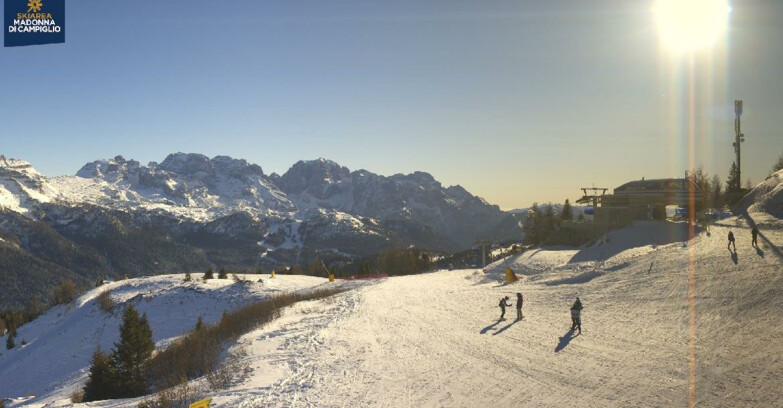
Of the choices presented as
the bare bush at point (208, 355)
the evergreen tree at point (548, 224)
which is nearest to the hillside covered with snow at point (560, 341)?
the bare bush at point (208, 355)

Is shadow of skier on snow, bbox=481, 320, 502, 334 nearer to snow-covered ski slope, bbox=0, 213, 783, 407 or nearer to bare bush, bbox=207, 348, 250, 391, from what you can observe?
snow-covered ski slope, bbox=0, 213, 783, 407

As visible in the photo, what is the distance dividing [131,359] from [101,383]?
222cm

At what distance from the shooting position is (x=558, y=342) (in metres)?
22.6

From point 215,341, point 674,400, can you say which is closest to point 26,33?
point 215,341

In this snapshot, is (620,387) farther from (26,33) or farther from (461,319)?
(26,33)

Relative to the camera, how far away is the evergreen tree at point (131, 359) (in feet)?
91.1

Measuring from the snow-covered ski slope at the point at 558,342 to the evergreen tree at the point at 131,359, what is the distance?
132 inches

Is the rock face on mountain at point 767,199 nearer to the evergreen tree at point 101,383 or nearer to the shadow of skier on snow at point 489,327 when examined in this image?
the shadow of skier on snow at point 489,327

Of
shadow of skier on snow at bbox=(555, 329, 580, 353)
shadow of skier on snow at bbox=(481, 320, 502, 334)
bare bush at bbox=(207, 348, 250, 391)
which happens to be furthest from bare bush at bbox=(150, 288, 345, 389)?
shadow of skier on snow at bbox=(555, 329, 580, 353)

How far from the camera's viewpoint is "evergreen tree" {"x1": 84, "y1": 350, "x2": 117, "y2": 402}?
26703mm

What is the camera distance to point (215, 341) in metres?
32.7

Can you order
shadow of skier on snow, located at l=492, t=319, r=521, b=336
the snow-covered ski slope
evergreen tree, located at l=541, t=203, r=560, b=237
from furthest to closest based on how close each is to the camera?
evergreen tree, located at l=541, t=203, r=560, b=237
shadow of skier on snow, located at l=492, t=319, r=521, b=336
the snow-covered ski slope

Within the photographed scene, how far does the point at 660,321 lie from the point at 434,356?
12145 mm

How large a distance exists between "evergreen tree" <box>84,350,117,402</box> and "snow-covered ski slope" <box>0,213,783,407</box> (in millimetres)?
1629
